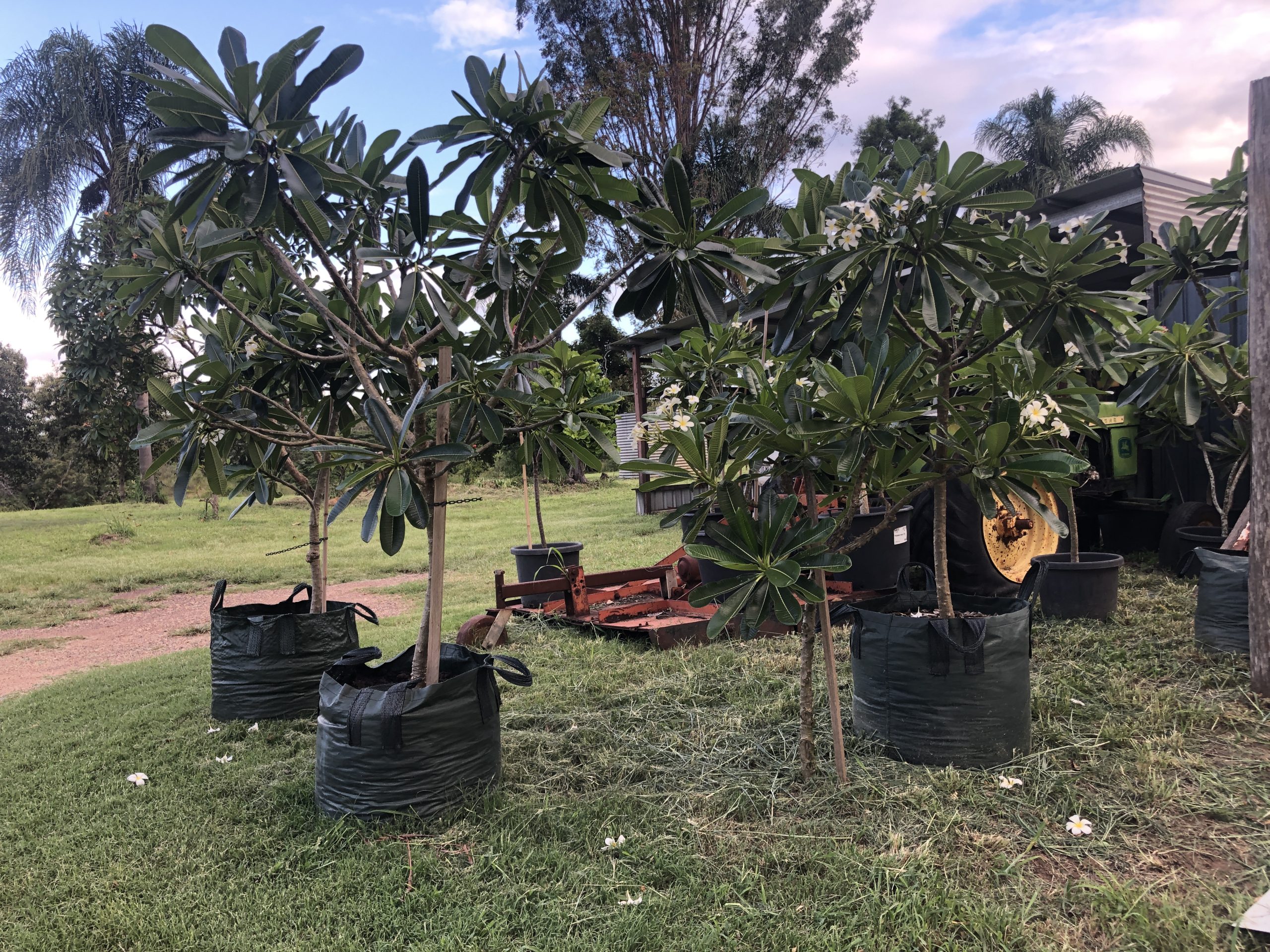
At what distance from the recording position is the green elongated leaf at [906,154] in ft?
8.24

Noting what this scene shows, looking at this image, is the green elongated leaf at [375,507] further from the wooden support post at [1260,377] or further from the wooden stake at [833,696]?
the wooden support post at [1260,377]

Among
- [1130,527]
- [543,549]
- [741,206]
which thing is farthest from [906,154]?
[1130,527]

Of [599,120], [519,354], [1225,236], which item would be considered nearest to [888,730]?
[519,354]

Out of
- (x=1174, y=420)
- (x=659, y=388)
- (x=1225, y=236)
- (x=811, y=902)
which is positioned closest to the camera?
(x=811, y=902)

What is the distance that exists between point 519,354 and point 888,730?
181 centimetres

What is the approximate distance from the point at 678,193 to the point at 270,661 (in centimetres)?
269

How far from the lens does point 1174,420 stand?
583 centimetres

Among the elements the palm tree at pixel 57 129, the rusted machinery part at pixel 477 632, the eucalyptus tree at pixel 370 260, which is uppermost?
the palm tree at pixel 57 129

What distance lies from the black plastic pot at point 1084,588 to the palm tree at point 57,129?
17.5 meters

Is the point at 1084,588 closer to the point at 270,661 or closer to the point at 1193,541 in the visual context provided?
the point at 1193,541

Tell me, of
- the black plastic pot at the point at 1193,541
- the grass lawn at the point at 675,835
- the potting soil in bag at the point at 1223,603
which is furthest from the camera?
the black plastic pot at the point at 1193,541

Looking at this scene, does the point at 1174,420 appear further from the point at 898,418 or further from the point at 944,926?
the point at 944,926

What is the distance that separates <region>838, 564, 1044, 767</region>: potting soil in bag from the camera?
2.63 meters

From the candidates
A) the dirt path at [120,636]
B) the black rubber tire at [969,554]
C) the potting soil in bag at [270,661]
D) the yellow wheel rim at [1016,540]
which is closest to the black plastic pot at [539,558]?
the dirt path at [120,636]
